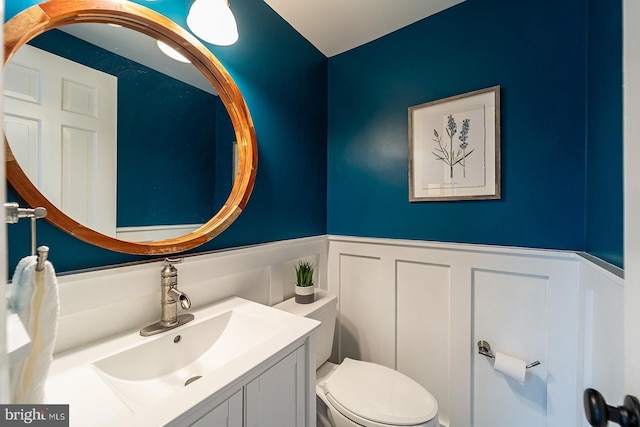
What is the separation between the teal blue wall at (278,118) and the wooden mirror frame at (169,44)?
0.07m

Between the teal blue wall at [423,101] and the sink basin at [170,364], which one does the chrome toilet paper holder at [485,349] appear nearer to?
the teal blue wall at [423,101]

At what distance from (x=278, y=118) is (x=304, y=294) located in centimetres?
96

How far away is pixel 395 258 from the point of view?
1483 millimetres

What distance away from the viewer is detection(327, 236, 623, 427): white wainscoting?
0.96 meters

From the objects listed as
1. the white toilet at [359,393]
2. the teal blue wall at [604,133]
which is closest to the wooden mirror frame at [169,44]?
the white toilet at [359,393]

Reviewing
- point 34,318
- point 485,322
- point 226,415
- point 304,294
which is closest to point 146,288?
point 34,318

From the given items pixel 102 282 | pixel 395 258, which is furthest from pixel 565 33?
pixel 102 282

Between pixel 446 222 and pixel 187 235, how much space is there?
1235 millimetres

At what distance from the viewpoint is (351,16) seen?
139 cm

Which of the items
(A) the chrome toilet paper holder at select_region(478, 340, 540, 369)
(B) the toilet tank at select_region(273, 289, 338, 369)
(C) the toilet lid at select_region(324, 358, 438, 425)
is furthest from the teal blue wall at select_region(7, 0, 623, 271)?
(C) the toilet lid at select_region(324, 358, 438, 425)

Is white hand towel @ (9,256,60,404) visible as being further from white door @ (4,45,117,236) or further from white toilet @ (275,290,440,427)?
white toilet @ (275,290,440,427)

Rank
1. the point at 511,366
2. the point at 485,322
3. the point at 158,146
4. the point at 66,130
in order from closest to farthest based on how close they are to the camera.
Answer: the point at 66,130 → the point at 158,146 → the point at 511,366 → the point at 485,322

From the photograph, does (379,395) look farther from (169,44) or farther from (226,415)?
(169,44)

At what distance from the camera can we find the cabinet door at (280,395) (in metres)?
0.67
